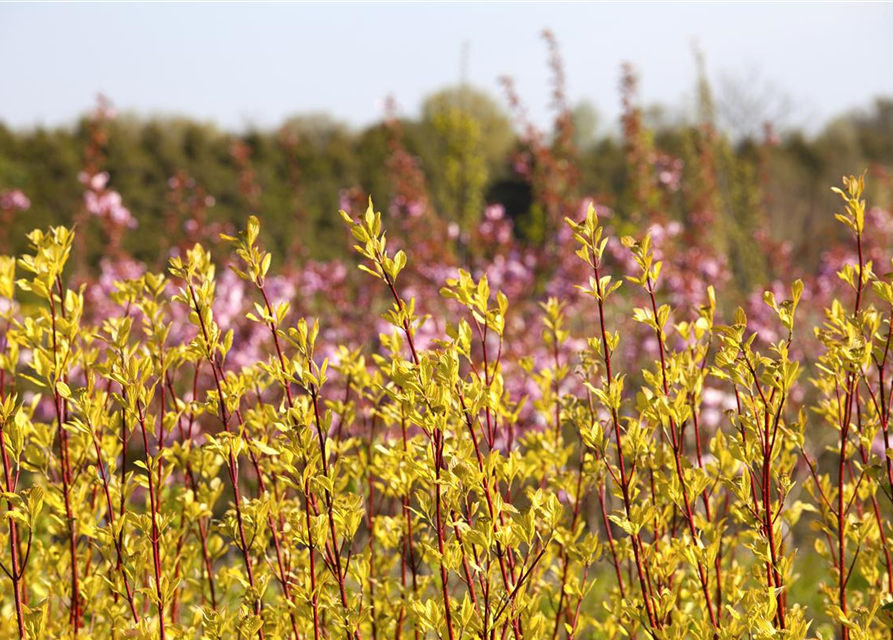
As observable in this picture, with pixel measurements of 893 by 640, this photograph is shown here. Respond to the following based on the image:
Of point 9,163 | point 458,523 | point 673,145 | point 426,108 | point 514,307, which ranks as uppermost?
point 426,108

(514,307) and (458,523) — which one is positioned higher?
(514,307)

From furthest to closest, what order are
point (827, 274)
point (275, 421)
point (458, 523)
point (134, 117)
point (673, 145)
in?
point (673, 145), point (134, 117), point (827, 274), point (275, 421), point (458, 523)

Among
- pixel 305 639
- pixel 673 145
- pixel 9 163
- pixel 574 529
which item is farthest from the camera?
pixel 673 145

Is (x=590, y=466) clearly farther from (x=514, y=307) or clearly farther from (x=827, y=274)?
(x=827, y=274)

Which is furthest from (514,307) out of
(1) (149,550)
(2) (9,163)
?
(2) (9,163)

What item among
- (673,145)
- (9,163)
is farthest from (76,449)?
(673,145)

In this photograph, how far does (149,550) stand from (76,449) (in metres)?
0.49

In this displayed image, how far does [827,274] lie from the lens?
7.36 m

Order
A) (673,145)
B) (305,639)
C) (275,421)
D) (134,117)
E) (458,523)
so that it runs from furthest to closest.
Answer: (673,145), (134,117), (305,639), (275,421), (458,523)

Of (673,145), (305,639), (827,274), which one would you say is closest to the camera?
(305,639)

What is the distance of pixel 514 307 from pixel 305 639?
16.6ft

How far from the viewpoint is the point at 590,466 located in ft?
5.91

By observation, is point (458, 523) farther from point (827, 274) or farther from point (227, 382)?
point (827, 274)

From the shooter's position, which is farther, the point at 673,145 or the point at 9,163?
the point at 673,145
